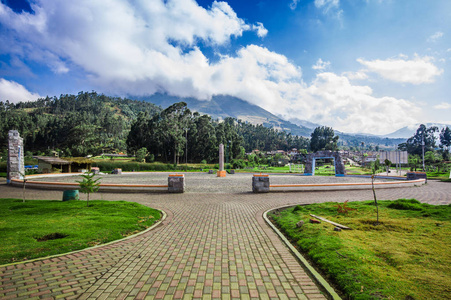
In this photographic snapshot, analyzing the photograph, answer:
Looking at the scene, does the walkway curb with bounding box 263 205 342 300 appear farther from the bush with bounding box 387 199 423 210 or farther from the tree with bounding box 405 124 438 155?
the tree with bounding box 405 124 438 155

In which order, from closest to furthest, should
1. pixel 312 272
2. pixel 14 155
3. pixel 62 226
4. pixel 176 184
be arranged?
1. pixel 312 272
2. pixel 62 226
3. pixel 176 184
4. pixel 14 155

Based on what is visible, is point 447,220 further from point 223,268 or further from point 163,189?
point 163,189

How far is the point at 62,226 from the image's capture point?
18.9 ft

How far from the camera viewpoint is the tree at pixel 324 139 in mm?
104562

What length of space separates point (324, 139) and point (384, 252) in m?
112

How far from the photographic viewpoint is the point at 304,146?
134m

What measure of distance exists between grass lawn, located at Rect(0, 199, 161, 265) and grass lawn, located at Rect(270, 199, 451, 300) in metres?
4.22

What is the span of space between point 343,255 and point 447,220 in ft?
13.4

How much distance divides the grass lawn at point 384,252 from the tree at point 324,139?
10471 centimetres

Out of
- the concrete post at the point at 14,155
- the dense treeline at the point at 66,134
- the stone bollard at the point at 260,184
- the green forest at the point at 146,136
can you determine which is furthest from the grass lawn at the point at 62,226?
the dense treeline at the point at 66,134

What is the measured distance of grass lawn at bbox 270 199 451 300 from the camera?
3.01 metres

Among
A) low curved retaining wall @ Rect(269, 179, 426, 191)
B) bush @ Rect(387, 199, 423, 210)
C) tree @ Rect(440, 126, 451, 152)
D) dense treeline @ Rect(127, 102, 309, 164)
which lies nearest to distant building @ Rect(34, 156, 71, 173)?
dense treeline @ Rect(127, 102, 309, 164)

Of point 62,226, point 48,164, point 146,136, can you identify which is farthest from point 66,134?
point 62,226

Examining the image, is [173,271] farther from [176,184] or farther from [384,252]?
[176,184]
